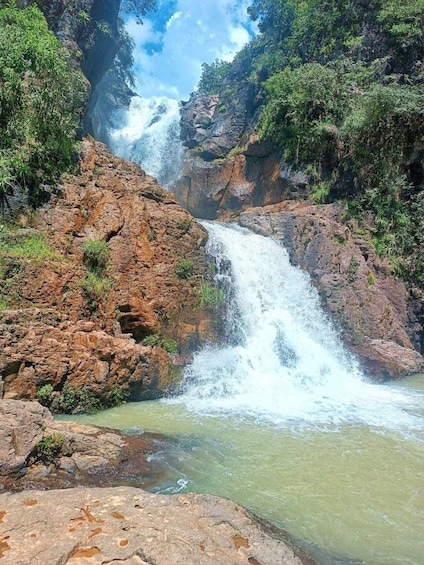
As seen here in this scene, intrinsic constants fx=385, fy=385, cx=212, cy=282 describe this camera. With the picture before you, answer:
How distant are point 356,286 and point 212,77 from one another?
2959 cm

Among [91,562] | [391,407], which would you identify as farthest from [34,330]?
[391,407]

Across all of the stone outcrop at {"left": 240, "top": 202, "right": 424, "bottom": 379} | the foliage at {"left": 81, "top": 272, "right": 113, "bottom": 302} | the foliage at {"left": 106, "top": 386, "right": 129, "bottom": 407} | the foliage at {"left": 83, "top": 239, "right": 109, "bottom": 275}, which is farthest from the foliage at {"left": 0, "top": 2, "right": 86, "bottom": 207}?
the stone outcrop at {"left": 240, "top": 202, "right": 424, "bottom": 379}

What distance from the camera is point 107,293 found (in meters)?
10.4

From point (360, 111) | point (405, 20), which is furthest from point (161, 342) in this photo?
point (405, 20)

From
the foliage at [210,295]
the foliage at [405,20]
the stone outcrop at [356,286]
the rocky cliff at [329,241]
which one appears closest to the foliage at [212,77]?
the rocky cliff at [329,241]

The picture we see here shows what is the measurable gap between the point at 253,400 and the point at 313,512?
16.3 ft

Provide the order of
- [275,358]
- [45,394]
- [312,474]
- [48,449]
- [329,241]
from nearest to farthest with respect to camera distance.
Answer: [48,449] < [312,474] < [45,394] < [275,358] < [329,241]

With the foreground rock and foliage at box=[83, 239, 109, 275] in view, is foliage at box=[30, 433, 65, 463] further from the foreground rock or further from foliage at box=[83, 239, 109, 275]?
foliage at box=[83, 239, 109, 275]

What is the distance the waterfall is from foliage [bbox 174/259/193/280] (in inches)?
60.3

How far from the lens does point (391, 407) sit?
9773mm

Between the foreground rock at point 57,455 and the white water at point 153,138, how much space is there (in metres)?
25.6

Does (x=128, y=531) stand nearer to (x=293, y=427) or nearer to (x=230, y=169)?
(x=293, y=427)

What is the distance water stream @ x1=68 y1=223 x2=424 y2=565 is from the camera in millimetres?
4793

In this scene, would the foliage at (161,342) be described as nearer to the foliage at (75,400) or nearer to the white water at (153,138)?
the foliage at (75,400)
